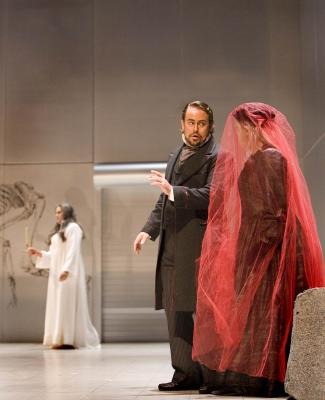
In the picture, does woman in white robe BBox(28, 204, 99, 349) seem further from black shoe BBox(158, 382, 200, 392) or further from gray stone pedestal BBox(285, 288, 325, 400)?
gray stone pedestal BBox(285, 288, 325, 400)

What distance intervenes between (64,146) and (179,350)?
5306mm

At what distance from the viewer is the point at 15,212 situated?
8.59 meters

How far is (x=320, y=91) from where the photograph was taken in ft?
21.7

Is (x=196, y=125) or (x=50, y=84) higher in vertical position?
(x=50, y=84)

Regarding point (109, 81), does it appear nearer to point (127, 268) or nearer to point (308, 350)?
point (127, 268)

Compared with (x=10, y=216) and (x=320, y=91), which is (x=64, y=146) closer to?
(x=10, y=216)

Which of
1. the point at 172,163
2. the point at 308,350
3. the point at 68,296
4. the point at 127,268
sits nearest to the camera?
the point at 308,350

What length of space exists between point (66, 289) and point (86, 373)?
305cm

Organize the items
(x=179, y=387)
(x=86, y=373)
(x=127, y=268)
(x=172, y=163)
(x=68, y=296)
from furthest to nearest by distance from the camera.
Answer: (x=127, y=268) < (x=68, y=296) < (x=86, y=373) < (x=172, y=163) < (x=179, y=387)

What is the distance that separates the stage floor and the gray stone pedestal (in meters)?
0.46

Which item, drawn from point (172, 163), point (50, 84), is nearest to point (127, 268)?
point (50, 84)

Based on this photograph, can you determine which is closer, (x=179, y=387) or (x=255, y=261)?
(x=255, y=261)

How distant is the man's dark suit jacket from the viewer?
3.67 metres

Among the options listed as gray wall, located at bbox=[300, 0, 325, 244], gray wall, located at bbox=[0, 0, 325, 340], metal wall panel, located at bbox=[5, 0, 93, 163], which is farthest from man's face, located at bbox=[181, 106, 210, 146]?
metal wall panel, located at bbox=[5, 0, 93, 163]
